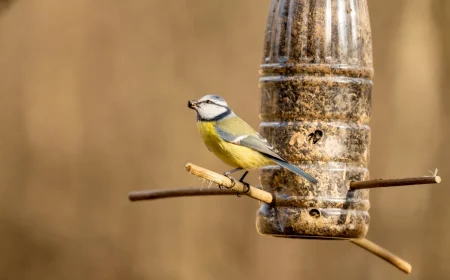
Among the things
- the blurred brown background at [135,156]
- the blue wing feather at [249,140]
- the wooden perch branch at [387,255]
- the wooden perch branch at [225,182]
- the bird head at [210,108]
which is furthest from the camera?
the blurred brown background at [135,156]

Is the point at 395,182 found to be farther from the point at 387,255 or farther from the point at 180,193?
the point at 180,193

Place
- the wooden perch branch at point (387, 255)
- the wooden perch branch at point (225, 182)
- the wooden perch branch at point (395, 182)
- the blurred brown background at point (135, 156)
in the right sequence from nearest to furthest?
the wooden perch branch at point (225, 182) < the wooden perch branch at point (395, 182) < the wooden perch branch at point (387, 255) < the blurred brown background at point (135, 156)

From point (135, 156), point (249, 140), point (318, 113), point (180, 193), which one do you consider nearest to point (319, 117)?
point (318, 113)

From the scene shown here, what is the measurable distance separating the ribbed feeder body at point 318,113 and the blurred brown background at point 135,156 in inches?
109

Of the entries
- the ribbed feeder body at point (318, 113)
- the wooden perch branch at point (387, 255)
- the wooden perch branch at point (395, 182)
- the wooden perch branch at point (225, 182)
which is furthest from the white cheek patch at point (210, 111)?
the wooden perch branch at point (387, 255)

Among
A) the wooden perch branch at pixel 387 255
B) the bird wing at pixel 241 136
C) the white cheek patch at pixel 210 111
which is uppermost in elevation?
the white cheek patch at pixel 210 111

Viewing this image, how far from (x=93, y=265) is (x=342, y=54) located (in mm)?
3463

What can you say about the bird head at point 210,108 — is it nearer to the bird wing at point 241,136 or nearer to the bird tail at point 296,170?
the bird wing at point 241,136

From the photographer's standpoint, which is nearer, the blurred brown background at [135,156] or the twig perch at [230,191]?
the twig perch at [230,191]

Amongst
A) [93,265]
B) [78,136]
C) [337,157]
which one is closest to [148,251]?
[93,265]

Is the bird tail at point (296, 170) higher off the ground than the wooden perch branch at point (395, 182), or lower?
higher

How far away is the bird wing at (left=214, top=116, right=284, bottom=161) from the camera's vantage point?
14.9ft

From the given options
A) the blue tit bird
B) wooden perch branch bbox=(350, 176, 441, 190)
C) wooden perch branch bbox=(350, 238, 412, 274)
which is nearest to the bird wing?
the blue tit bird

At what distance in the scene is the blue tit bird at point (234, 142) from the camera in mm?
4562
